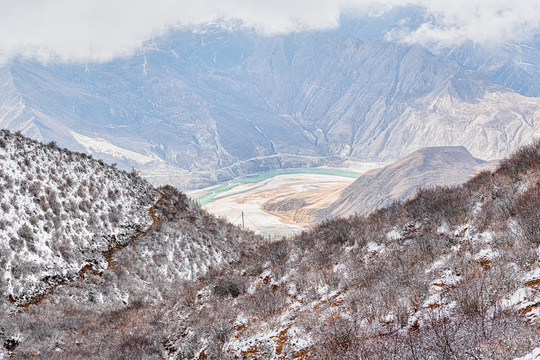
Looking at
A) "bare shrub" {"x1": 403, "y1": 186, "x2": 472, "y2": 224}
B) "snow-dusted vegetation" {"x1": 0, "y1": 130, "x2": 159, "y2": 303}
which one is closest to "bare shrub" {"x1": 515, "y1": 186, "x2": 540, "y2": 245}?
"bare shrub" {"x1": 403, "y1": 186, "x2": 472, "y2": 224}

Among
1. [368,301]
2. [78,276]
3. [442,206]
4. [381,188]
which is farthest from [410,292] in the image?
[381,188]

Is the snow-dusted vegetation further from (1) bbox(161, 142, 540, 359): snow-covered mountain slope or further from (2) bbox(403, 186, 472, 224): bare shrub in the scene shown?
(2) bbox(403, 186, 472, 224): bare shrub

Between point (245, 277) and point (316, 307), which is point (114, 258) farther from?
point (316, 307)

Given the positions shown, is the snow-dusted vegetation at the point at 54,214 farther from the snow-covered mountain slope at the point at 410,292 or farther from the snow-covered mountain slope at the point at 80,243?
the snow-covered mountain slope at the point at 410,292

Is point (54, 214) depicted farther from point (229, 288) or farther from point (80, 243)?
point (229, 288)

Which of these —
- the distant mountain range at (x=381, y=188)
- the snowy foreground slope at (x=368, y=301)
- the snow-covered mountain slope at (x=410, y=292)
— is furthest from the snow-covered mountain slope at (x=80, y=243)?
the distant mountain range at (x=381, y=188)

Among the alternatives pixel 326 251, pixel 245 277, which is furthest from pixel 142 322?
pixel 326 251
